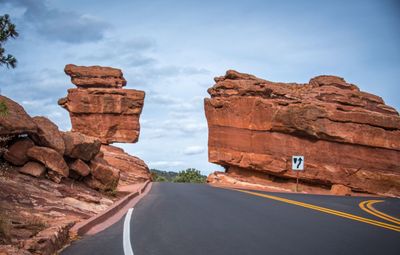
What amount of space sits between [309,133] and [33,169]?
31163 millimetres

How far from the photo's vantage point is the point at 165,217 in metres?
12.9

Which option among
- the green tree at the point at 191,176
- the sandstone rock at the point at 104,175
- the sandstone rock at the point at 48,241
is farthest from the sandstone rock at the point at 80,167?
the green tree at the point at 191,176

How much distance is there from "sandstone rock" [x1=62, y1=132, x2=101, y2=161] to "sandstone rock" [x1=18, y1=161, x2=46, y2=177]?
2196 mm

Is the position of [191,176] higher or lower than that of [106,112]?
lower

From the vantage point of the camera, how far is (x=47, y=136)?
17719mm

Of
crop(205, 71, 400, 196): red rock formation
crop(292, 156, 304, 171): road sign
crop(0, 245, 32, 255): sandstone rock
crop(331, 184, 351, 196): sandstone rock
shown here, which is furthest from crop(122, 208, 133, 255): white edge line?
crop(205, 71, 400, 196): red rock formation

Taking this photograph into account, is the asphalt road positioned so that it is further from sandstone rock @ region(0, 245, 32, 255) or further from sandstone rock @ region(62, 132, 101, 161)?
sandstone rock @ region(62, 132, 101, 161)

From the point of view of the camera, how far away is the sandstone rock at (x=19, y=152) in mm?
15822

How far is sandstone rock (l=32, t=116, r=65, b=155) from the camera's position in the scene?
57.5 ft

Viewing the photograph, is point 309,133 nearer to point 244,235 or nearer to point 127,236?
point 244,235

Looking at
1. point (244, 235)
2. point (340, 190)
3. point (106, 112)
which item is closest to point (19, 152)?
point (244, 235)

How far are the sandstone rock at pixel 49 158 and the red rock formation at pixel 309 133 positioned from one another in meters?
28.8

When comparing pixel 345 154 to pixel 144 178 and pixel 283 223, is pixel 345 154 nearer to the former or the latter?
pixel 144 178

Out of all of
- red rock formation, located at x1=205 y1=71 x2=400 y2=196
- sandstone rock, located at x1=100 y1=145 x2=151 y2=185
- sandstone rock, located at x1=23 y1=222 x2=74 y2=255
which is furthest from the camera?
sandstone rock, located at x1=100 y1=145 x2=151 y2=185
